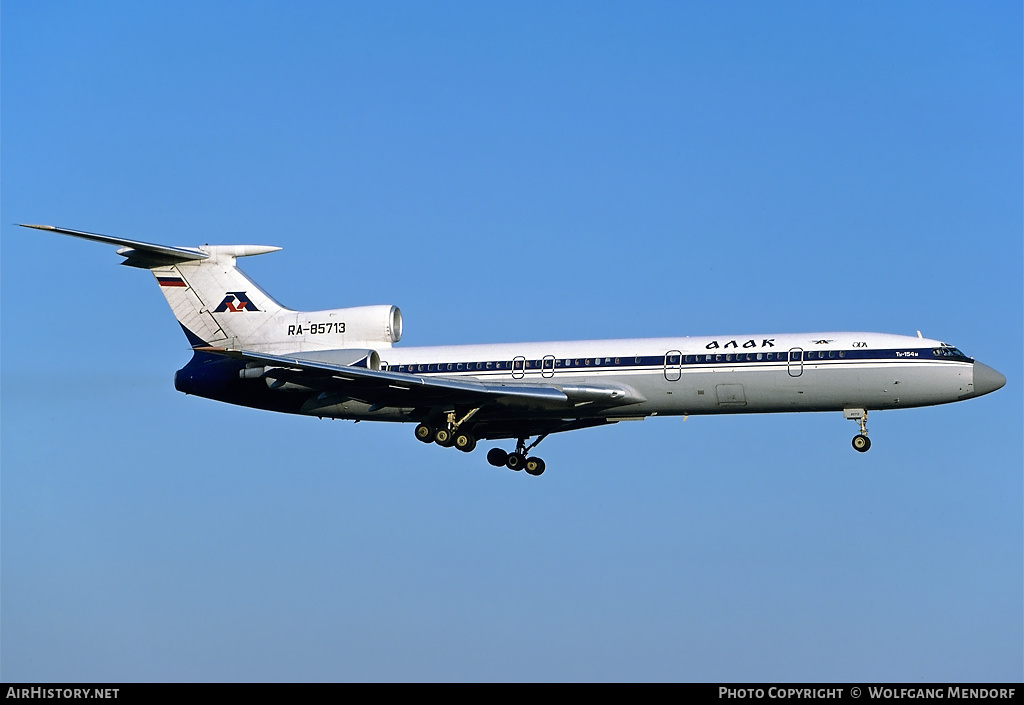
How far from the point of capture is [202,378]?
45250 mm

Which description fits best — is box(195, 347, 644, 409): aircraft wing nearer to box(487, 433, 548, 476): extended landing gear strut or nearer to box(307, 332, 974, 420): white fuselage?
box(307, 332, 974, 420): white fuselage

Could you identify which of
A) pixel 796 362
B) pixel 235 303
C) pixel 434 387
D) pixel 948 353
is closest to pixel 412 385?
pixel 434 387

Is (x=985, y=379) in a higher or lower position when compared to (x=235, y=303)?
lower

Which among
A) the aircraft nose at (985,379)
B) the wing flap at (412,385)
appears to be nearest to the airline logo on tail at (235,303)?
the wing flap at (412,385)

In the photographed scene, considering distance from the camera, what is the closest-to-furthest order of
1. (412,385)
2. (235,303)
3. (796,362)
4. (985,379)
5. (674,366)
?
(985,379) → (796,362) → (674,366) → (412,385) → (235,303)

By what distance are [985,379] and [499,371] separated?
13926mm

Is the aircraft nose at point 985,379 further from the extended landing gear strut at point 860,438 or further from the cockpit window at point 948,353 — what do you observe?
the extended landing gear strut at point 860,438

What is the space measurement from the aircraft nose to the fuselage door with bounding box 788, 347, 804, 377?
15.8ft

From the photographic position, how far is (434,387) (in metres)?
41.8

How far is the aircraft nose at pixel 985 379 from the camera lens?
40750mm

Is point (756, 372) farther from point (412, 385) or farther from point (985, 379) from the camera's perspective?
point (412, 385)
